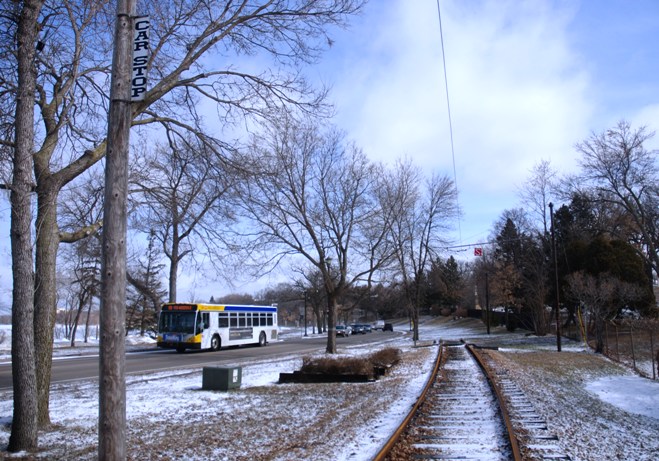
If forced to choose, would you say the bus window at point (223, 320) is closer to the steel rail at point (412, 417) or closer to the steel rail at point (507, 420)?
the steel rail at point (507, 420)

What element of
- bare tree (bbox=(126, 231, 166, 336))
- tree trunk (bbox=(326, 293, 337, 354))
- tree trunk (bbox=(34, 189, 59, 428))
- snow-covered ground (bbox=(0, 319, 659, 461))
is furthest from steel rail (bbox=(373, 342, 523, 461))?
bare tree (bbox=(126, 231, 166, 336))

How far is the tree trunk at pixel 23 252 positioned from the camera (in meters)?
7.64

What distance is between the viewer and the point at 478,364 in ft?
66.7

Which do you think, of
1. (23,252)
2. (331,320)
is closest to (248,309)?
(331,320)

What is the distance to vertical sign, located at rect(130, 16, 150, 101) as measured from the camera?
5.83 meters

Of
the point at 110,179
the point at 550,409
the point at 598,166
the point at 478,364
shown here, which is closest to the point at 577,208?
the point at 598,166

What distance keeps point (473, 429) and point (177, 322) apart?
25566mm

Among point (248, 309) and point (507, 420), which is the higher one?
A: point (248, 309)

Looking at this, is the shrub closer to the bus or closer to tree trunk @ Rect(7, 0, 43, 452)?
tree trunk @ Rect(7, 0, 43, 452)

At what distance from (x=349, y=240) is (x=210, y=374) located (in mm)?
13746

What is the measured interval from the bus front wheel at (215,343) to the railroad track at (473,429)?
832 inches

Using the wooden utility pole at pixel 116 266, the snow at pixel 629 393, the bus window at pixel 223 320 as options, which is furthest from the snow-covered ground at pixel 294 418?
the bus window at pixel 223 320

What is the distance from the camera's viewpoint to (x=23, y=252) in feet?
26.1

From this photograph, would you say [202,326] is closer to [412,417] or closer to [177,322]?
[177,322]
